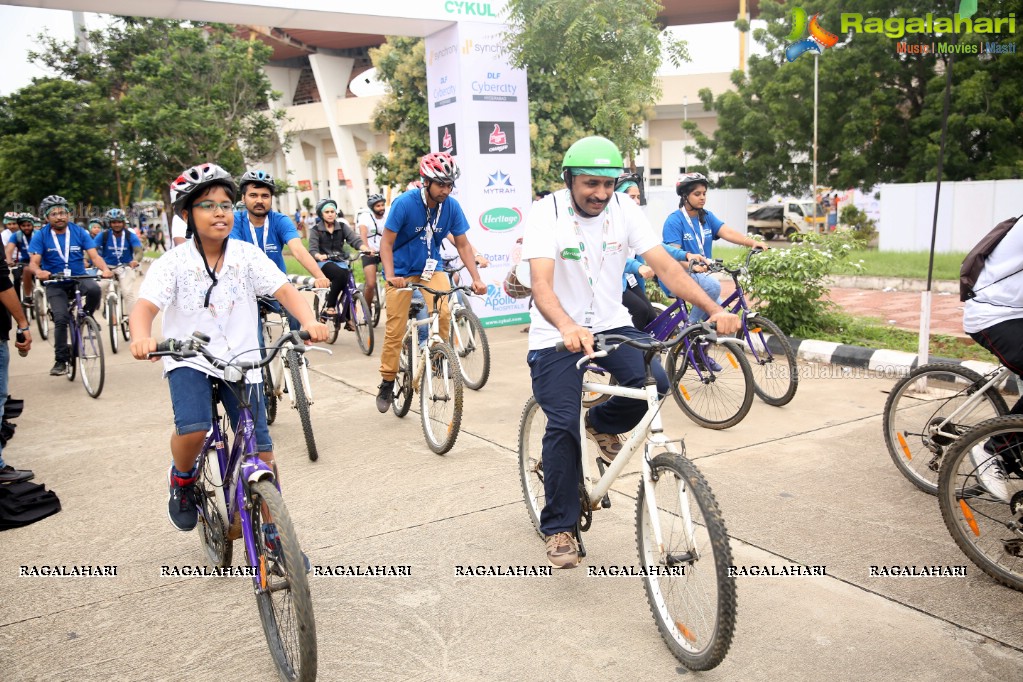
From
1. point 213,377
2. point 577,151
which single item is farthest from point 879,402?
point 213,377

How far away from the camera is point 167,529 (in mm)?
4777

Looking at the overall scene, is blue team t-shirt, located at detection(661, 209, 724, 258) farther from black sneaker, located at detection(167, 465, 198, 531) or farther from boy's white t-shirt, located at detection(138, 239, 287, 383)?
black sneaker, located at detection(167, 465, 198, 531)

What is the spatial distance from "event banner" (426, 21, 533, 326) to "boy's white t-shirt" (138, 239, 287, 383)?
707cm

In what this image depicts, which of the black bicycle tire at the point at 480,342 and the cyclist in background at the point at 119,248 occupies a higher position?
the cyclist in background at the point at 119,248

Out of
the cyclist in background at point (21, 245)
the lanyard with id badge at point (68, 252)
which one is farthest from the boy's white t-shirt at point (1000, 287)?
the cyclist in background at point (21, 245)

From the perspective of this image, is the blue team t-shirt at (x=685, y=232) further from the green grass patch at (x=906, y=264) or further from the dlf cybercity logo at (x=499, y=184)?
the green grass patch at (x=906, y=264)

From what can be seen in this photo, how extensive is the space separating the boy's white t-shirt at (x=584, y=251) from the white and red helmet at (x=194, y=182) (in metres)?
1.36

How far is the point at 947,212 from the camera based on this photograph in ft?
59.5

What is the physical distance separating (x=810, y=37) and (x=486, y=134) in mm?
13820

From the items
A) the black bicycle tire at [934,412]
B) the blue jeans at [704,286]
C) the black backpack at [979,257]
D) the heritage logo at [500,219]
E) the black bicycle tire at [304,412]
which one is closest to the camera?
the black backpack at [979,257]

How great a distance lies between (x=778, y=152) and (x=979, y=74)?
648 cm

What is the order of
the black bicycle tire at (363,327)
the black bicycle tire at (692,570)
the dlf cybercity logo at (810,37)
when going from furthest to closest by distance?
the dlf cybercity logo at (810,37) < the black bicycle tire at (363,327) < the black bicycle tire at (692,570)

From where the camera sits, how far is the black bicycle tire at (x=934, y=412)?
432cm

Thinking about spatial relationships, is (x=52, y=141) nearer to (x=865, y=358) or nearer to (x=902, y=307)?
(x=902, y=307)
